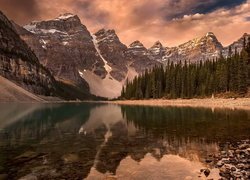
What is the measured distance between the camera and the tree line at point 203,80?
113625 millimetres

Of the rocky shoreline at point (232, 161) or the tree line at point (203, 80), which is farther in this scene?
the tree line at point (203, 80)

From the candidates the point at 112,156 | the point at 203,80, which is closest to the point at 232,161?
the point at 112,156

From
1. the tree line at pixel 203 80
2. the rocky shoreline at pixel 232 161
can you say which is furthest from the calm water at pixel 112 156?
the tree line at pixel 203 80

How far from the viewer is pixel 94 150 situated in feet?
92.8

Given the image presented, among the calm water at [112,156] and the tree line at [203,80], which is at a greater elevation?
the tree line at [203,80]

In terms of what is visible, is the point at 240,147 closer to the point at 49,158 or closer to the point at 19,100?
the point at 49,158

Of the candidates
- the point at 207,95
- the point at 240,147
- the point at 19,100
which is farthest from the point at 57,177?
the point at 19,100

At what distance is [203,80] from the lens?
145625 mm

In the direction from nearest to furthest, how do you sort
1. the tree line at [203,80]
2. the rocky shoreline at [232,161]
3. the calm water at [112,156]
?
the rocky shoreline at [232,161], the calm water at [112,156], the tree line at [203,80]

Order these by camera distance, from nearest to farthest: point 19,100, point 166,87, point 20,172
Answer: point 20,172
point 166,87
point 19,100

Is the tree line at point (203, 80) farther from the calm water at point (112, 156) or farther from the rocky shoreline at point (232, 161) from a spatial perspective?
the rocky shoreline at point (232, 161)

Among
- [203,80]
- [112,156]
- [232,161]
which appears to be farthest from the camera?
[203,80]

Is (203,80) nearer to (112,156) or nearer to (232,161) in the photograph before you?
(112,156)

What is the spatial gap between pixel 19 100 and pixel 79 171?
174016mm
